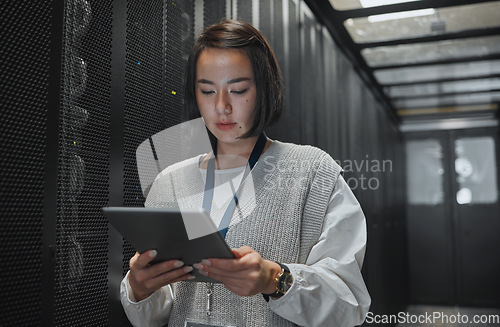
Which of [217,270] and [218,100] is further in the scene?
[218,100]

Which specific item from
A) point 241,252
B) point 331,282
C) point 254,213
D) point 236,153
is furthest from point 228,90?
point 331,282

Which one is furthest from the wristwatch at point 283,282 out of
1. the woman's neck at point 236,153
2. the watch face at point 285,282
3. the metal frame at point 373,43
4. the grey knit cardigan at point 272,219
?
the metal frame at point 373,43

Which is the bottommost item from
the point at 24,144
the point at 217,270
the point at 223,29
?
the point at 217,270

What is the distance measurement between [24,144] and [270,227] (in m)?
0.62

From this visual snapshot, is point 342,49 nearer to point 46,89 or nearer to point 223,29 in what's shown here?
point 223,29

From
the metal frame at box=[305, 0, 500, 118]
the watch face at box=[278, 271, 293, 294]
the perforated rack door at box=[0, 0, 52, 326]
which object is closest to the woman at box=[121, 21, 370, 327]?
the watch face at box=[278, 271, 293, 294]

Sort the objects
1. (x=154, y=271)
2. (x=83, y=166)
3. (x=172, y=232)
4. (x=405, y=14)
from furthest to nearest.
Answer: (x=405, y=14), (x=83, y=166), (x=154, y=271), (x=172, y=232)

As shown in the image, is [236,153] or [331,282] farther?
[236,153]

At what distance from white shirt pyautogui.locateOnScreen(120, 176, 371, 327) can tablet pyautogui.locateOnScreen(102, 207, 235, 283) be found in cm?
23

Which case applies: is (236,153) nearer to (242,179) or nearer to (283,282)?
(242,179)

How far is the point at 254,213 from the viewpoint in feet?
4.01

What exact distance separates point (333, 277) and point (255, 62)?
A: 2.02 feet

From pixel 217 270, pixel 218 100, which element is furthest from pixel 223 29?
pixel 217 270

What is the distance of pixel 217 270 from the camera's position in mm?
977
